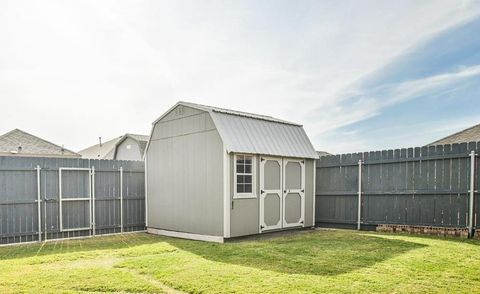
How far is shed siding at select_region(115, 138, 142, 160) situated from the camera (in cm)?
1956

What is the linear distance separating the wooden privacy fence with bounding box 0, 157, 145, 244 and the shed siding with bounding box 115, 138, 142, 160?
9.68m

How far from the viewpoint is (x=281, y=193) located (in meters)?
8.58

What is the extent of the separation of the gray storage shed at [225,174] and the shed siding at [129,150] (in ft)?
34.2

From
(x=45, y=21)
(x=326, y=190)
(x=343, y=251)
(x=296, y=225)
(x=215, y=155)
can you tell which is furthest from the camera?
(x=326, y=190)

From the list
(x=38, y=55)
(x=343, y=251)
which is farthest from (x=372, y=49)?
(x=38, y=55)

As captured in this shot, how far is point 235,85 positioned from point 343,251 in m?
6.54

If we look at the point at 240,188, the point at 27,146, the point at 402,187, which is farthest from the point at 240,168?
the point at 27,146

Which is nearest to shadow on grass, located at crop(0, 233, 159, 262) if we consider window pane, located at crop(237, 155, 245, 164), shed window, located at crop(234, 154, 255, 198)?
shed window, located at crop(234, 154, 255, 198)

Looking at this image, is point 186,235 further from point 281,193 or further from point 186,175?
point 281,193

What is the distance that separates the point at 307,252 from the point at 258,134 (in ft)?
11.3

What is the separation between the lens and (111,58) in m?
8.49

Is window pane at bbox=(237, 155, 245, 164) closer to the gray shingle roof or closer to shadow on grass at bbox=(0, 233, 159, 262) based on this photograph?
shadow on grass at bbox=(0, 233, 159, 262)

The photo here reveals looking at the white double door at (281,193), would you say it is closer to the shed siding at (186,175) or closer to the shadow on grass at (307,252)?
the shadow on grass at (307,252)

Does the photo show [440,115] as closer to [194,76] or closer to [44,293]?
[194,76]
